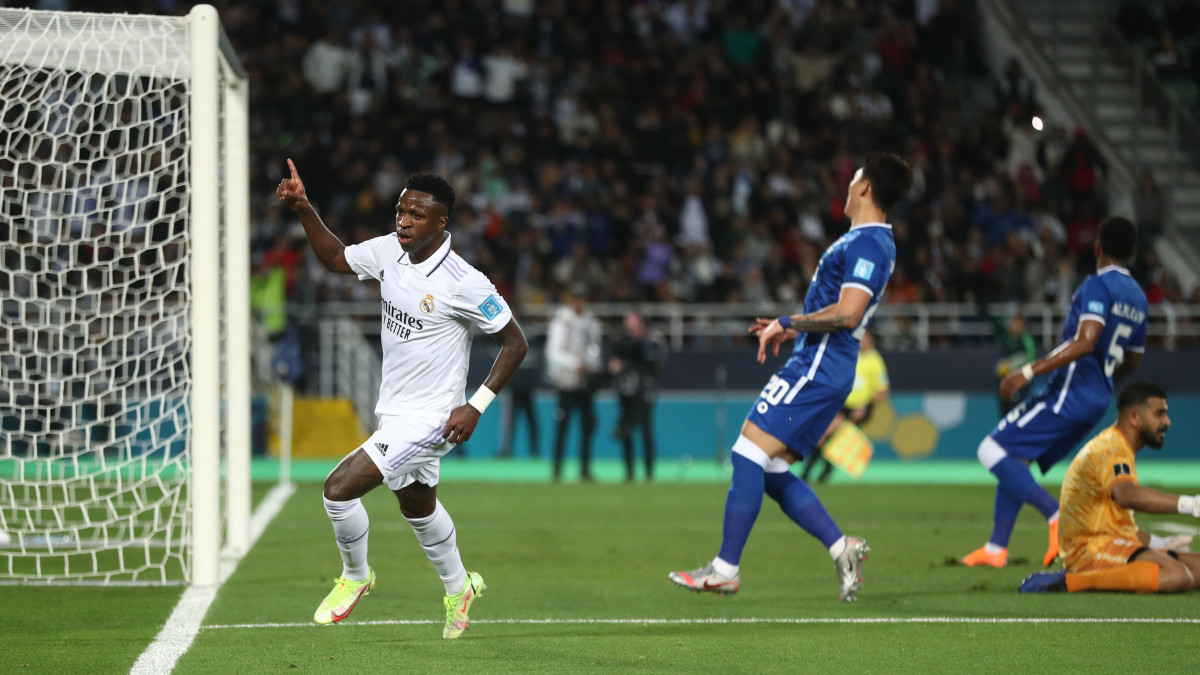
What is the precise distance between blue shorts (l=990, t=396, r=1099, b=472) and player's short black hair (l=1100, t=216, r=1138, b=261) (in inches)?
38.4

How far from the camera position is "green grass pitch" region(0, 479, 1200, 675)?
582 centimetres

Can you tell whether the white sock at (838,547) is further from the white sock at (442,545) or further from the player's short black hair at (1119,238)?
the player's short black hair at (1119,238)

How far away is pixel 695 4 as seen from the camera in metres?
24.9

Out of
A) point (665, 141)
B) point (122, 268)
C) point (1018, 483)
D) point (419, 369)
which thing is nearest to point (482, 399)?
point (419, 369)

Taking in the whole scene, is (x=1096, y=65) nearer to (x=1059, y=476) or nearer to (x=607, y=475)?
(x=1059, y=476)

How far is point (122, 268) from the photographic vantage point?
8.49 metres

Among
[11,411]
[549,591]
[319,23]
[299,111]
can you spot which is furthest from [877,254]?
[319,23]

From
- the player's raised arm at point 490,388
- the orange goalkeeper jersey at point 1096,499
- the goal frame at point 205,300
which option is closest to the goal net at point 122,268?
the goal frame at point 205,300

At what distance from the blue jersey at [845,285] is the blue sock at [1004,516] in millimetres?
2226

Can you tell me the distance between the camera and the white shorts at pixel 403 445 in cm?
604

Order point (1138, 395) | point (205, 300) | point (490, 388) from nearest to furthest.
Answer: point (490, 388), point (1138, 395), point (205, 300)

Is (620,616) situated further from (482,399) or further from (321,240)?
(321,240)

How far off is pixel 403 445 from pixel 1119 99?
73.6ft

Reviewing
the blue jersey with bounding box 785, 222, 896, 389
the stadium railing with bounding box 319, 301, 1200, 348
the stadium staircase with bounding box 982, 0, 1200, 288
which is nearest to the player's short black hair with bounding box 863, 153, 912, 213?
the blue jersey with bounding box 785, 222, 896, 389
